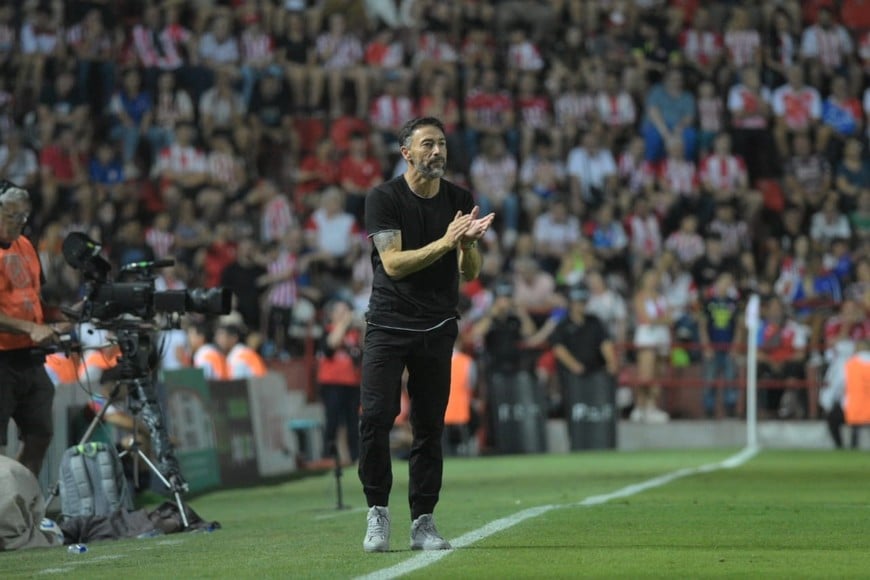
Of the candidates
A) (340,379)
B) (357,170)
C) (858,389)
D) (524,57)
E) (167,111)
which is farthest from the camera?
(524,57)

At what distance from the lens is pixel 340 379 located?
77.3 ft

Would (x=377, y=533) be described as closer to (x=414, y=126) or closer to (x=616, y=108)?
(x=414, y=126)

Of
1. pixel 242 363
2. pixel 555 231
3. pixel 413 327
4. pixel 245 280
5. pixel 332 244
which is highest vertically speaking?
pixel 555 231

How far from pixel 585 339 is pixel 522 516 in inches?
543

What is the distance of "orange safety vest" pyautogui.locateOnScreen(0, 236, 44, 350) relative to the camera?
1239 centimetres

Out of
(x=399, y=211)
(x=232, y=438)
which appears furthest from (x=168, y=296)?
(x=232, y=438)

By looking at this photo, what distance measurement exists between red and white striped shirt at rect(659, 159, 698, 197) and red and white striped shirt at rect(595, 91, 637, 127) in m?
1.21

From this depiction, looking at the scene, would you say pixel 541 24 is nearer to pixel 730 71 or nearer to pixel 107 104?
pixel 730 71

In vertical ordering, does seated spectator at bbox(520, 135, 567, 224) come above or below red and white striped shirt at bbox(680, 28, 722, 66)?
below

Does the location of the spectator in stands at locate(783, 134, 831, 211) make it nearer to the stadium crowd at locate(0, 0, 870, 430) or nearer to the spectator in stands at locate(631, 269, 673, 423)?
the stadium crowd at locate(0, 0, 870, 430)

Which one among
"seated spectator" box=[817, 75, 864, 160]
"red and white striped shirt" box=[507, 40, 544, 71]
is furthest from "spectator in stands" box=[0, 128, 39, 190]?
"seated spectator" box=[817, 75, 864, 160]

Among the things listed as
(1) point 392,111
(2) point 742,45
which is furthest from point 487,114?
(2) point 742,45

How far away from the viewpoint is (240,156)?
28.4m

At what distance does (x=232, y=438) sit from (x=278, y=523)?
7173 millimetres
